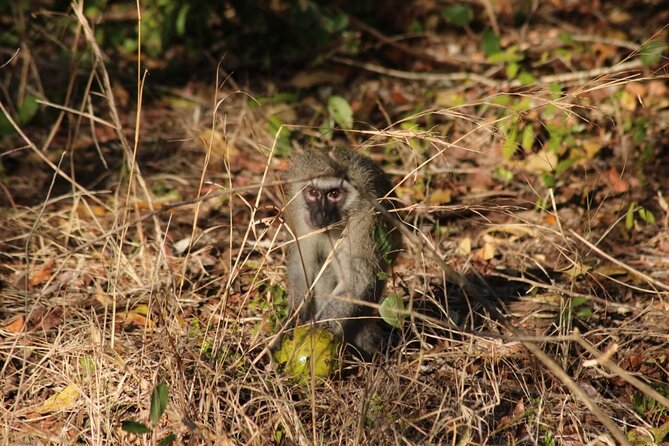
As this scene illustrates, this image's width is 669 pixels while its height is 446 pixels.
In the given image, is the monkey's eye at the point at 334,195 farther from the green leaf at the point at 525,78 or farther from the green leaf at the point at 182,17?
the green leaf at the point at 182,17

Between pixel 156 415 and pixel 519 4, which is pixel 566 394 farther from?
pixel 519 4

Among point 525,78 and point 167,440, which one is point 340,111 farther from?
point 167,440

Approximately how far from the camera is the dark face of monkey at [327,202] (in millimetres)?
4738

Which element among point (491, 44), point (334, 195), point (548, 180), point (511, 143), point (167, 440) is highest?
point (511, 143)

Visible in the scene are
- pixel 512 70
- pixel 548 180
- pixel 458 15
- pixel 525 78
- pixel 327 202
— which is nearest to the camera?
pixel 327 202

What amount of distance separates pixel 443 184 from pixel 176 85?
119 inches

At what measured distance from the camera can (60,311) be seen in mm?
4844

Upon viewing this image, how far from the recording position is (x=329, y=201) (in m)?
4.78

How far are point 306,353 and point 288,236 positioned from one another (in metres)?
1.30

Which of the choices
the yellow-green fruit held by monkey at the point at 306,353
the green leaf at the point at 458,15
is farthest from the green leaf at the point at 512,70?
the yellow-green fruit held by monkey at the point at 306,353

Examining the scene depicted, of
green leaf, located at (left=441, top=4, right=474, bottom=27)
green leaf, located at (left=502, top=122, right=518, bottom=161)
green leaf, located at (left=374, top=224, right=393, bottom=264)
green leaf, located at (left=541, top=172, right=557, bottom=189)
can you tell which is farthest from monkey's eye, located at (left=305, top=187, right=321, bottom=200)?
green leaf, located at (left=441, top=4, right=474, bottom=27)

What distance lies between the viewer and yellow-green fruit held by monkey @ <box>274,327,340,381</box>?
4027mm

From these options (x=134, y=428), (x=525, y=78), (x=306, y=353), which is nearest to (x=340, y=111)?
(x=525, y=78)

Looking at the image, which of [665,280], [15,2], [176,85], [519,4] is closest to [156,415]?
[665,280]
